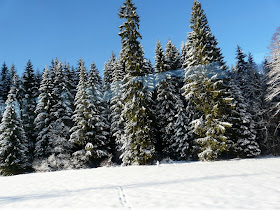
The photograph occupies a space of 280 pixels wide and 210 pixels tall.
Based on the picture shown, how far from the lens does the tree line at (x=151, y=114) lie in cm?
1998

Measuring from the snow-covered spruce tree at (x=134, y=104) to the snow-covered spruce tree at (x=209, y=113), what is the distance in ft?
16.1

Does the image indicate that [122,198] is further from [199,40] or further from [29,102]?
[29,102]

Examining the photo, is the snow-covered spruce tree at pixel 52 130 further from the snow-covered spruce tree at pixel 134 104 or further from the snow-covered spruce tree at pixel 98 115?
the snow-covered spruce tree at pixel 134 104

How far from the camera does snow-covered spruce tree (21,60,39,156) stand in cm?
3158

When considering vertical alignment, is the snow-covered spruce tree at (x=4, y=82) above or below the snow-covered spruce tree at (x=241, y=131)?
above

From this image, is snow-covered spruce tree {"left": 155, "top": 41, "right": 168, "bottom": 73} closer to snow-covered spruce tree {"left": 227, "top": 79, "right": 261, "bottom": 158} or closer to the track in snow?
snow-covered spruce tree {"left": 227, "top": 79, "right": 261, "bottom": 158}

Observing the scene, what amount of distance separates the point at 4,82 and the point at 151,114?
4004 centimetres

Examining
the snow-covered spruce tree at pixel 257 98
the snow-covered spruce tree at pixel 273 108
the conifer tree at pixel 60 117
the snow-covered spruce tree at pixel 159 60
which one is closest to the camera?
the snow-covered spruce tree at pixel 273 108

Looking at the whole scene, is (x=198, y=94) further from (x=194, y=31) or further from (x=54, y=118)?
(x=54, y=118)

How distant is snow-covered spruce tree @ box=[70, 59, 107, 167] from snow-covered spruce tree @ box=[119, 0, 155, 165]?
746 centimetres

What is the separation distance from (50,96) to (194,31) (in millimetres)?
22557

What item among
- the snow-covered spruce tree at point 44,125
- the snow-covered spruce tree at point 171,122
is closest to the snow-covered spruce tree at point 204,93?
the snow-covered spruce tree at point 171,122

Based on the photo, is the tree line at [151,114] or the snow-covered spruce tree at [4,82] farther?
the snow-covered spruce tree at [4,82]

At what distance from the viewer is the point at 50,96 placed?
3016 cm
